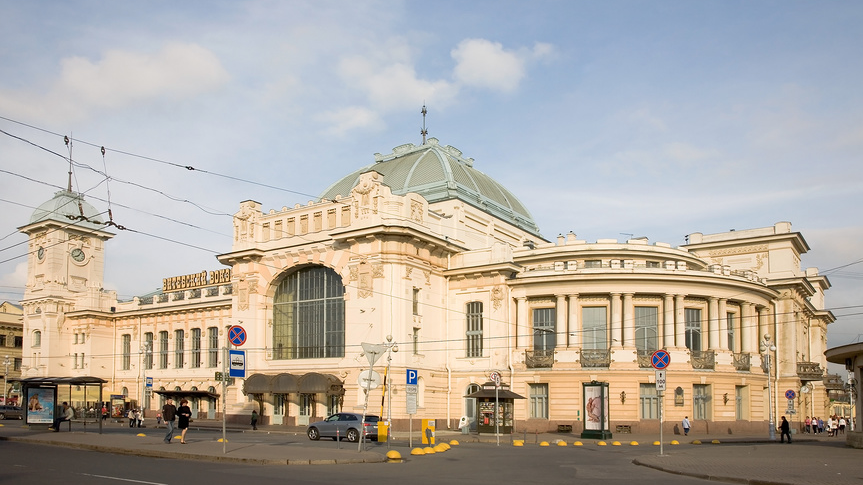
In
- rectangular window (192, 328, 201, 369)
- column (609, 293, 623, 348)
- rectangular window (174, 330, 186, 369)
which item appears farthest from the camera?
rectangular window (174, 330, 186, 369)

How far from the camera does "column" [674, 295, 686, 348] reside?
5081 cm

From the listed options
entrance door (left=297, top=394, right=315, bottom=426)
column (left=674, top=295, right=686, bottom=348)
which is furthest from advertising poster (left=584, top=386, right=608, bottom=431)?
entrance door (left=297, top=394, right=315, bottom=426)

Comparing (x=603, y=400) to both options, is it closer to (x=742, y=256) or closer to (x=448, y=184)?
(x=448, y=184)

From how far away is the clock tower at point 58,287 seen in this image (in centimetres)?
8044

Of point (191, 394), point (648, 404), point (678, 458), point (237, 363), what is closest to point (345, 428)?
point (237, 363)

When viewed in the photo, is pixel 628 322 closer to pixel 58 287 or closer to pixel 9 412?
pixel 9 412

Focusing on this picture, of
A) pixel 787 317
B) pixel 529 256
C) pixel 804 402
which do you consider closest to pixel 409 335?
pixel 529 256

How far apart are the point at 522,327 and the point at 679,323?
395 inches

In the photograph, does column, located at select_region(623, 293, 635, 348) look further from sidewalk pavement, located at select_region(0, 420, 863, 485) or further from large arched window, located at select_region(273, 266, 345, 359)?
large arched window, located at select_region(273, 266, 345, 359)

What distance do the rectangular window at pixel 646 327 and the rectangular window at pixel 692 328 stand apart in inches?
88.3

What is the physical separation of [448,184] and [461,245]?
232 inches

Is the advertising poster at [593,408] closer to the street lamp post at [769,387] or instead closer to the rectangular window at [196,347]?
the street lamp post at [769,387]

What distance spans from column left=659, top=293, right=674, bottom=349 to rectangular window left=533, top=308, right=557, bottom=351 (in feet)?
22.6

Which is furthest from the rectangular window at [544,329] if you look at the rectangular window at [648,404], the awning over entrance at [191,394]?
the awning over entrance at [191,394]
